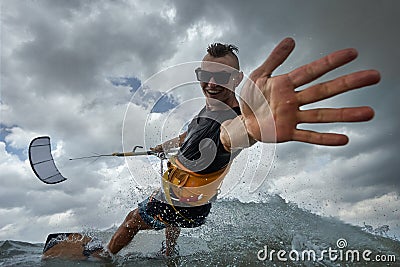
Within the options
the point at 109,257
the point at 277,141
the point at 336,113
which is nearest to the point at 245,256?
the point at 109,257

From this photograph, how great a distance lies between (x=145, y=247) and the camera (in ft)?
15.4

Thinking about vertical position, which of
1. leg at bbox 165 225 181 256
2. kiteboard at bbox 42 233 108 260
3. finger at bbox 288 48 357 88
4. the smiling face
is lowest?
kiteboard at bbox 42 233 108 260

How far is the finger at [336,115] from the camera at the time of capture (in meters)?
1.63

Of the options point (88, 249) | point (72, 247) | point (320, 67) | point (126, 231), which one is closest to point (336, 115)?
point (320, 67)

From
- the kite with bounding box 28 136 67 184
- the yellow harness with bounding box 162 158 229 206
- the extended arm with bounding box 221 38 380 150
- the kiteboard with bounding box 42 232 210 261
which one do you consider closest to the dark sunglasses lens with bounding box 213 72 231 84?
the yellow harness with bounding box 162 158 229 206

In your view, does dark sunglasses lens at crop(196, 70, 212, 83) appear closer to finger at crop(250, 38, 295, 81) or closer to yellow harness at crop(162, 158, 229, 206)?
yellow harness at crop(162, 158, 229, 206)

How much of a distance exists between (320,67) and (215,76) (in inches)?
60.1

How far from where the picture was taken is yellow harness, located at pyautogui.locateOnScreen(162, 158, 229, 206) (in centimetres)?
336

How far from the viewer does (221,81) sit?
10.4 ft

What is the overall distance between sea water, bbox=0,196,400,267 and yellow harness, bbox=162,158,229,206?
0.60m

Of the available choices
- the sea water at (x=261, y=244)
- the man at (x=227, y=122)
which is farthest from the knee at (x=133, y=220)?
the sea water at (x=261, y=244)

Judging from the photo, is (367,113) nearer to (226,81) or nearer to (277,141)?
(277,141)

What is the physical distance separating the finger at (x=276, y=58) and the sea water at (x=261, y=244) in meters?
1.95

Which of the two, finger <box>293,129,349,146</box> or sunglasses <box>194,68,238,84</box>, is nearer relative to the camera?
finger <box>293,129,349,146</box>
